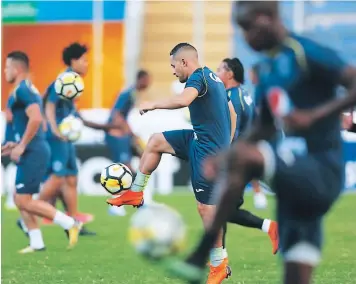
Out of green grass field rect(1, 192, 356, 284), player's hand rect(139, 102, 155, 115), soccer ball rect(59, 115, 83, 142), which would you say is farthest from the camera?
soccer ball rect(59, 115, 83, 142)

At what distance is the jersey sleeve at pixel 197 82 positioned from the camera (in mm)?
8438

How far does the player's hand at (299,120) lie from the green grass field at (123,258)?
3.06 metres

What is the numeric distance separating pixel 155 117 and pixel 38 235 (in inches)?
334

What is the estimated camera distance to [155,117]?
65.9 feet

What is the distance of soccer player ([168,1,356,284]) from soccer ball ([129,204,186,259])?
4.6 inches

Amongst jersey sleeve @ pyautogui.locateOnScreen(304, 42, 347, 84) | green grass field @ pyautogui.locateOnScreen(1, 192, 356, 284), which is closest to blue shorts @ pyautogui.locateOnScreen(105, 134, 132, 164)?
green grass field @ pyautogui.locateOnScreen(1, 192, 356, 284)

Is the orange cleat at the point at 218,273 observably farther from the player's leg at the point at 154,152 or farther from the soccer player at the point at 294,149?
the soccer player at the point at 294,149

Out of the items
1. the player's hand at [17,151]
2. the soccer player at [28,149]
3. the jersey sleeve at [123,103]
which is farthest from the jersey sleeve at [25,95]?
Result: the jersey sleeve at [123,103]

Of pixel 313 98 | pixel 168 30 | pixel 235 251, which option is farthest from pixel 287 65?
pixel 168 30

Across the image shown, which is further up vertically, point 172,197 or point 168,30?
point 168,30

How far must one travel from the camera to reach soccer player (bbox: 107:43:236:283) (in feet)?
28.4

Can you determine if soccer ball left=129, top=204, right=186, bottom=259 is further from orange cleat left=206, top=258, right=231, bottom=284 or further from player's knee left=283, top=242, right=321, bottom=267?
orange cleat left=206, top=258, right=231, bottom=284

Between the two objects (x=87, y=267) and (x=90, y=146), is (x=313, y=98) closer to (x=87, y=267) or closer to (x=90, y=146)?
(x=87, y=267)

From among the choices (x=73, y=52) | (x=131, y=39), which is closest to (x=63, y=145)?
(x=73, y=52)
